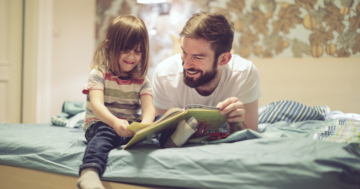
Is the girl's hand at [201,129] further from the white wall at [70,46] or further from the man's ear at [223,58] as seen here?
the white wall at [70,46]

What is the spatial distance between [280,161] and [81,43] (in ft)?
9.30

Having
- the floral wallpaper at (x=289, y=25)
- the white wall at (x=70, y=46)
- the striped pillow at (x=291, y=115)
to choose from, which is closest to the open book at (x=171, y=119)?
the striped pillow at (x=291, y=115)

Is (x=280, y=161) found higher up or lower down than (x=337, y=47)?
lower down

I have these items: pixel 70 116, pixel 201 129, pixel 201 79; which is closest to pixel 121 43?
pixel 201 79

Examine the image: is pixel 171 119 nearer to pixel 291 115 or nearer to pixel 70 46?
pixel 291 115

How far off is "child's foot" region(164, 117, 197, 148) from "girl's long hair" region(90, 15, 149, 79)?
387 mm

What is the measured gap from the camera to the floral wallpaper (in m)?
2.19

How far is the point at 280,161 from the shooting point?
0.60 metres

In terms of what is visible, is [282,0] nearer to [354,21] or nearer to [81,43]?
[354,21]

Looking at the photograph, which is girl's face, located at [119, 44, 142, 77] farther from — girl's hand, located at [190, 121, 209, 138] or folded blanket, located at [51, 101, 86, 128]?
folded blanket, located at [51, 101, 86, 128]

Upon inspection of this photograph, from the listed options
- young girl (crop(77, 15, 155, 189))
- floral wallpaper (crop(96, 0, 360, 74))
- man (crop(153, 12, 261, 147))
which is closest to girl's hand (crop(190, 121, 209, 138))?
man (crop(153, 12, 261, 147))

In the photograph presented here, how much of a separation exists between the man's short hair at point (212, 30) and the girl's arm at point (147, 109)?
1.01ft

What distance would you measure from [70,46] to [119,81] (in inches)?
81.1

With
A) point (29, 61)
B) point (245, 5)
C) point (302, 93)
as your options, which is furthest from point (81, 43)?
point (302, 93)
